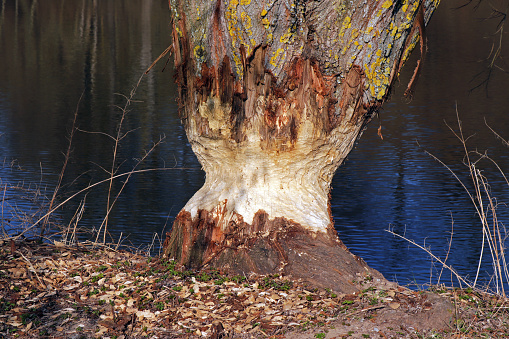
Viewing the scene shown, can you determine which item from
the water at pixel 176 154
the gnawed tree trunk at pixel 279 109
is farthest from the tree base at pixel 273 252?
the water at pixel 176 154

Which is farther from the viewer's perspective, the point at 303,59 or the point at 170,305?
the point at 303,59

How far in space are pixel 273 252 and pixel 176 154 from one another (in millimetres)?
7649

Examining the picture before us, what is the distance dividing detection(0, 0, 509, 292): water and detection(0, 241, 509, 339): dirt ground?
0.75 metres

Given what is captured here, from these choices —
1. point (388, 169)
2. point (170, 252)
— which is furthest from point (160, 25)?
point (170, 252)

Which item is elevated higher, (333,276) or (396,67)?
(396,67)

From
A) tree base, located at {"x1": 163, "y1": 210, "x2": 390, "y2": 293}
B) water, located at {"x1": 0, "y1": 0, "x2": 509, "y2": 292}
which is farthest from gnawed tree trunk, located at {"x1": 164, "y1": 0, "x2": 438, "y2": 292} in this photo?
water, located at {"x1": 0, "y1": 0, "x2": 509, "y2": 292}

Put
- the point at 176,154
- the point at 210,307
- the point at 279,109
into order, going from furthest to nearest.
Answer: the point at 176,154 < the point at 279,109 < the point at 210,307

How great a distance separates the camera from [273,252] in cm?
482

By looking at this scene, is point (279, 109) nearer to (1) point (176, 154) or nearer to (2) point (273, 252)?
(2) point (273, 252)

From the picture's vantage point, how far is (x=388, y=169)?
1166 cm

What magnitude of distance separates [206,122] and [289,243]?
43.1 inches

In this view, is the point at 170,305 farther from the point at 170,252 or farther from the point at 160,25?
the point at 160,25

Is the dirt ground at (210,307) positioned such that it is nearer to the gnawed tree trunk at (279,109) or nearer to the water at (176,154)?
the gnawed tree trunk at (279,109)

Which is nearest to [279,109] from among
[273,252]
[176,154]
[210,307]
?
[273,252]
